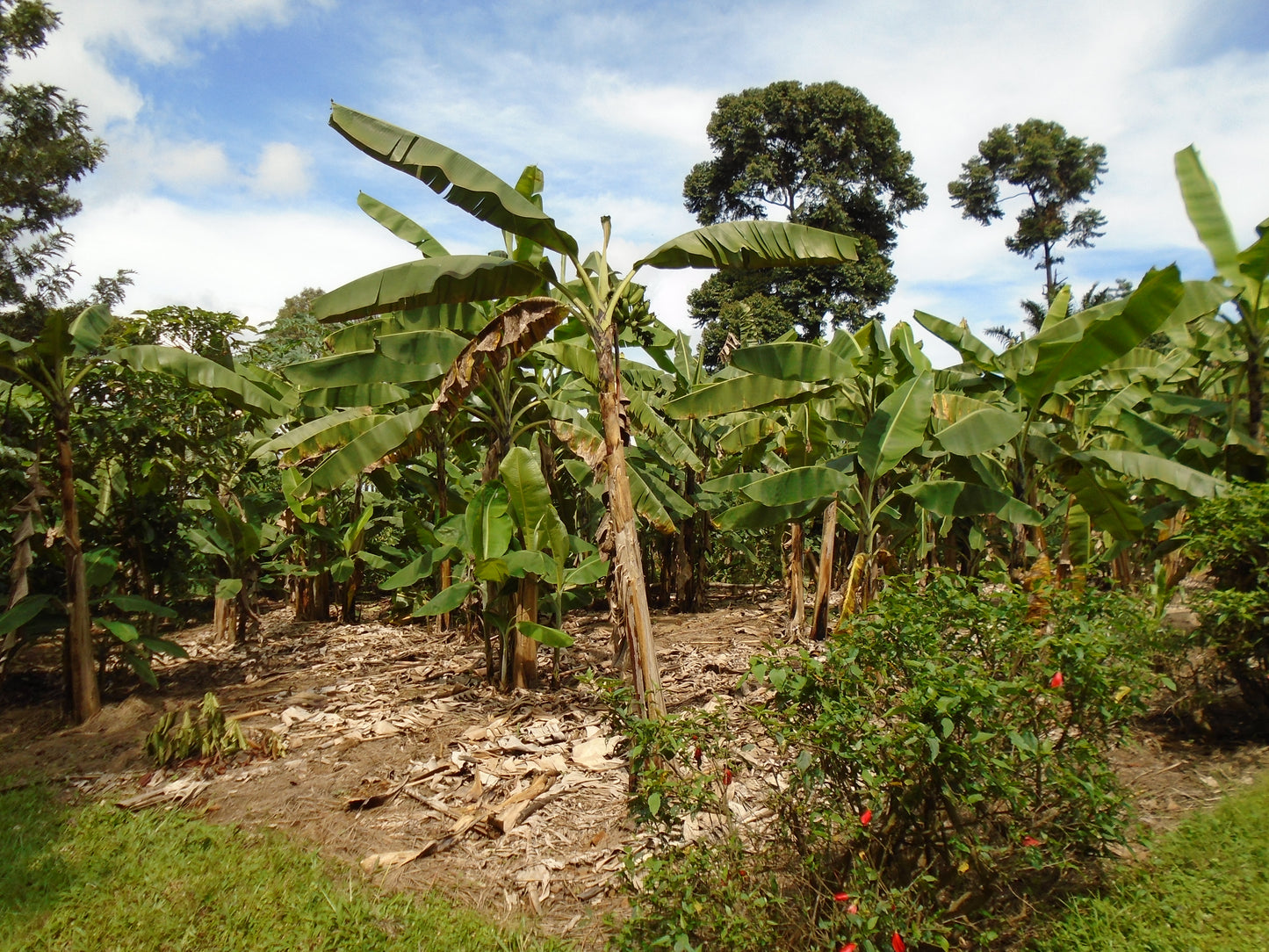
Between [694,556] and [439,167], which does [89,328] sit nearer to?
[439,167]

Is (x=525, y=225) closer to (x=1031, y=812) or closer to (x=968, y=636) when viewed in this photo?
(x=968, y=636)

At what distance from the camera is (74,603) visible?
6.64 meters

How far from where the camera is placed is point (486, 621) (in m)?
7.12

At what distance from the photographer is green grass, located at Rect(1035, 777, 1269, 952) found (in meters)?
3.59

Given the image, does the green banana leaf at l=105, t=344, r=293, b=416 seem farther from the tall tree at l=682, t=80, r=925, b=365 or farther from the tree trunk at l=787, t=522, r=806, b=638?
the tall tree at l=682, t=80, r=925, b=365

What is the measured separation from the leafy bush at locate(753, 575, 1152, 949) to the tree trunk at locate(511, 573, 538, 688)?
136 inches

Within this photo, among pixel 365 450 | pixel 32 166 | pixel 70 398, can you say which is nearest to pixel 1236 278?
pixel 365 450

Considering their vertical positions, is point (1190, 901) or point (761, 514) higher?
point (761, 514)

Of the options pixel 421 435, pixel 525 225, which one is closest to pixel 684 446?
pixel 421 435

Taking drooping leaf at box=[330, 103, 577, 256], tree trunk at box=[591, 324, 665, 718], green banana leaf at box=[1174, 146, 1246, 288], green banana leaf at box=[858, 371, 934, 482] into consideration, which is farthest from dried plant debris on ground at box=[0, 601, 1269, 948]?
green banana leaf at box=[1174, 146, 1246, 288]

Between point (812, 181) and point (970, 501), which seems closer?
point (970, 501)

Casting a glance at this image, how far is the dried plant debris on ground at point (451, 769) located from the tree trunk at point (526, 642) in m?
0.18

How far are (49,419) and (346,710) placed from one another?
3593 mm

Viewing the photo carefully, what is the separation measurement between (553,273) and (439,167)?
0.96 metres
